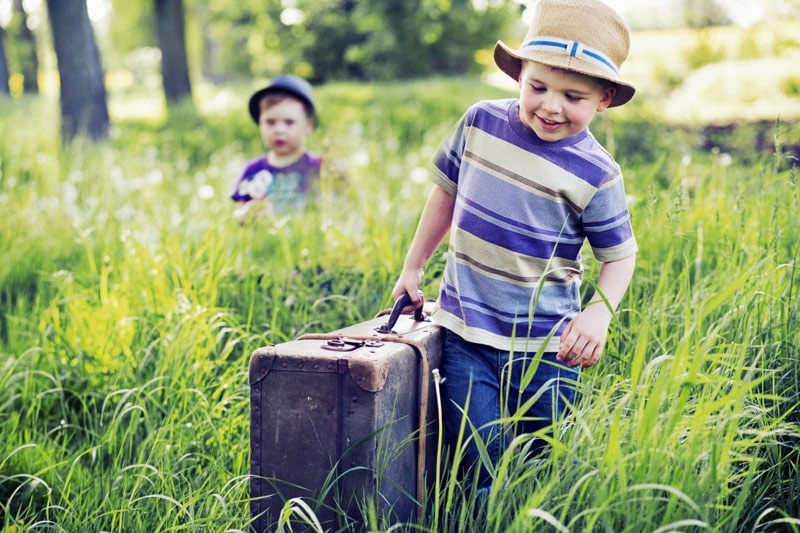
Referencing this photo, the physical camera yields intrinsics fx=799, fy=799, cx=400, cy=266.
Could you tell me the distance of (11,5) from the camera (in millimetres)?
31172

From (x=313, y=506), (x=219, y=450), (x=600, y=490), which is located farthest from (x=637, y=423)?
(x=219, y=450)

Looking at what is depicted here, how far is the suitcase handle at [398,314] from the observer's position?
2396 mm

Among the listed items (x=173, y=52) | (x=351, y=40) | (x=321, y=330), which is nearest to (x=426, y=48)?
(x=351, y=40)

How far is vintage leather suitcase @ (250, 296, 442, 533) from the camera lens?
6.75ft

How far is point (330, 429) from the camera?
208 centimetres

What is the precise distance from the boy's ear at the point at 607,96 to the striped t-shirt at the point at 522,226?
96 mm

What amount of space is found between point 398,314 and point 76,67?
8404 mm

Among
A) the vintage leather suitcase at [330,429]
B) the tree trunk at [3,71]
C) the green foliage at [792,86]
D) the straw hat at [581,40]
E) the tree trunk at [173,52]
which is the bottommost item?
the vintage leather suitcase at [330,429]

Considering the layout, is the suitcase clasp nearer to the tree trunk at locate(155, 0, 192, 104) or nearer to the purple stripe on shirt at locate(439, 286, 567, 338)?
the purple stripe on shirt at locate(439, 286, 567, 338)

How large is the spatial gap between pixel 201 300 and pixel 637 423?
208cm

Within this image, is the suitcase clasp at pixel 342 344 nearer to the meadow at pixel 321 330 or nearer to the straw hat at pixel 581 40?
the meadow at pixel 321 330

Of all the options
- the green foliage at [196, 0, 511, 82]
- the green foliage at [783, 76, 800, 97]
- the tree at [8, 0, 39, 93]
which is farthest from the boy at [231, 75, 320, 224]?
the tree at [8, 0, 39, 93]

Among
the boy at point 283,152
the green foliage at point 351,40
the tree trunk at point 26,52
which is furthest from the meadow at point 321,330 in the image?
the tree trunk at point 26,52

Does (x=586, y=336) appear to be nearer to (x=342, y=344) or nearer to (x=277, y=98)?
(x=342, y=344)
